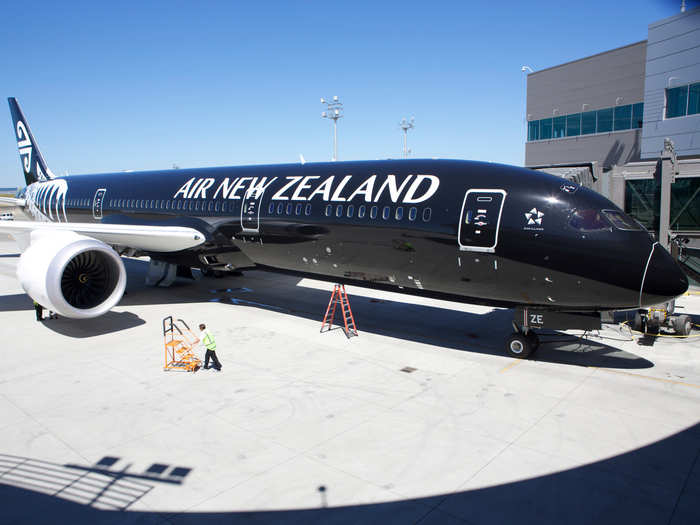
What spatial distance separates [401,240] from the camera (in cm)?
1095

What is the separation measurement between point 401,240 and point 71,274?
9.10m

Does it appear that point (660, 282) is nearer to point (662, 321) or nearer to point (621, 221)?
point (621, 221)

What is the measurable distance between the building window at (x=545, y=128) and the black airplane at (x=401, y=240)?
28526 mm

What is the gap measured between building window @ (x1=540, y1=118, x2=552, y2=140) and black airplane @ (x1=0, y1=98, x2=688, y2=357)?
93.6 feet

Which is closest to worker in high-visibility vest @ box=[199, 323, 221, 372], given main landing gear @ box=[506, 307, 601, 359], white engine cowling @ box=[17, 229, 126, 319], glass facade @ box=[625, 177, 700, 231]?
white engine cowling @ box=[17, 229, 126, 319]

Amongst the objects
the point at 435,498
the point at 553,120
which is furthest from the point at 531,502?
the point at 553,120

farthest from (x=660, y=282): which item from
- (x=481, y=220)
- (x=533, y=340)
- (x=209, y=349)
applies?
(x=209, y=349)

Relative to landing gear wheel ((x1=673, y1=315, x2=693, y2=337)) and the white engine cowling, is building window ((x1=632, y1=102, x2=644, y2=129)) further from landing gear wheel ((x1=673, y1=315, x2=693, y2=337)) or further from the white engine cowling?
the white engine cowling

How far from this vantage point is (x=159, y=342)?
472 inches

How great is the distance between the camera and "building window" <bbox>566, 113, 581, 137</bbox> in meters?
34.9

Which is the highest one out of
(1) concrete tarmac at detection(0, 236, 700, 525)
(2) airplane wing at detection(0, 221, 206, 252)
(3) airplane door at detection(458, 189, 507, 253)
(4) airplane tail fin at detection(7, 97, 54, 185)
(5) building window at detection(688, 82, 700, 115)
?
(5) building window at detection(688, 82, 700, 115)

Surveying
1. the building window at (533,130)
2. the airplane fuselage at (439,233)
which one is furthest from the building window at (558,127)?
the airplane fuselage at (439,233)

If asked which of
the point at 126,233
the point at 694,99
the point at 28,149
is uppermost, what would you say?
the point at 694,99

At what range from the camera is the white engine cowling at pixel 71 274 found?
11.8m
